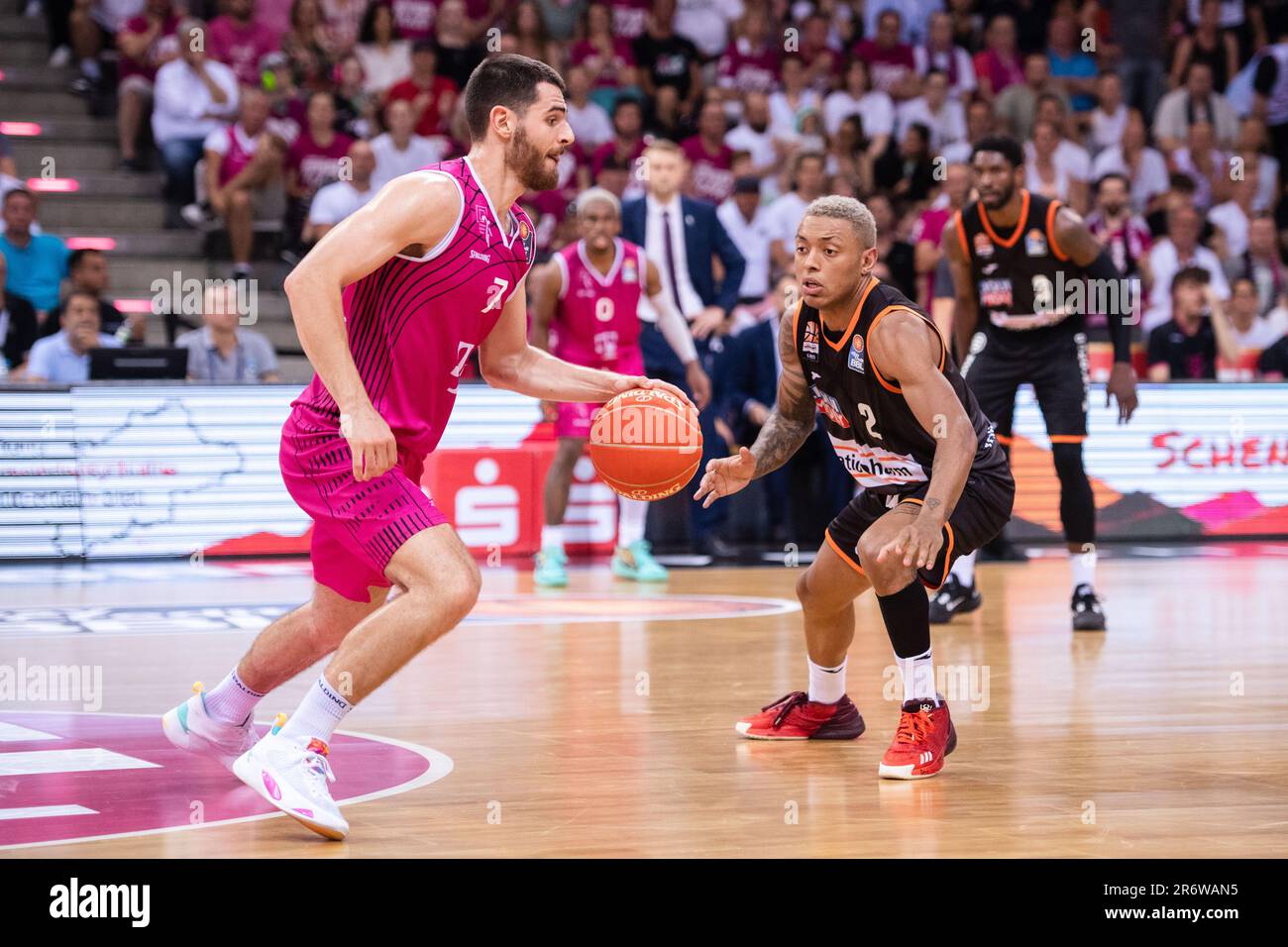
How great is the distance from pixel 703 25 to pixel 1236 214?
536 cm

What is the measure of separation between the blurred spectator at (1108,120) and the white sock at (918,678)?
12.1 meters

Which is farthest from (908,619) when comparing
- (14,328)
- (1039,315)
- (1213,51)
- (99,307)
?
(1213,51)

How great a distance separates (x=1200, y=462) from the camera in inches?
498

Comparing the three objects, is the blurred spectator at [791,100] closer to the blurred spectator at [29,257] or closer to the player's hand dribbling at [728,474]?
the blurred spectator at [29,257]

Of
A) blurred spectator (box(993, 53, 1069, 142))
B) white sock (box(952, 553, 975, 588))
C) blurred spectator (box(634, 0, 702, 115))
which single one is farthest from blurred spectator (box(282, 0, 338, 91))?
white sock (box(952, 553, 975, 588))

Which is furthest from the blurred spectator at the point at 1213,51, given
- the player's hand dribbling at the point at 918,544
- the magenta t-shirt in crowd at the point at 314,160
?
the player's hand dribbling at the point at 918,544

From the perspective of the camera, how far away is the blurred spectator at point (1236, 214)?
612 inches

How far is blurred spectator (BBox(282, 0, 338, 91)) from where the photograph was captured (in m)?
13.9

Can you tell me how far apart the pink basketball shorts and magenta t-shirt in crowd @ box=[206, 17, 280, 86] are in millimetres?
10037

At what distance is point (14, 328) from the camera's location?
1152 centimetres

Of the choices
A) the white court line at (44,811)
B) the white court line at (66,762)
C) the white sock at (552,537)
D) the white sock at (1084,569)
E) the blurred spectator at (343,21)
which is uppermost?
the blurred spectator at (343,21)

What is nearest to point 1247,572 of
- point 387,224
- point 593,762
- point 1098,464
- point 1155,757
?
point 1098,464

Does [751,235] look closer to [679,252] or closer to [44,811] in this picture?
[679,252]

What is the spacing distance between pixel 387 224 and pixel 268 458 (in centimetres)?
689
